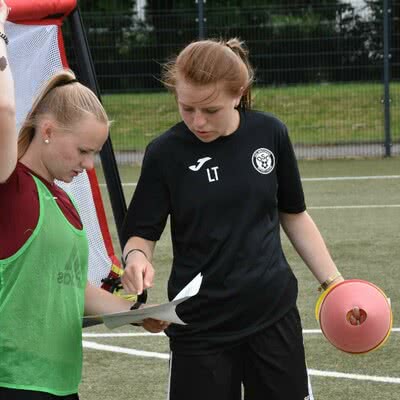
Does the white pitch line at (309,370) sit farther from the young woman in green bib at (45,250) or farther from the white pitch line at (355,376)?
the young woman in green bib at (45,250)

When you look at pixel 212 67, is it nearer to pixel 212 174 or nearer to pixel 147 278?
pixel 212 174

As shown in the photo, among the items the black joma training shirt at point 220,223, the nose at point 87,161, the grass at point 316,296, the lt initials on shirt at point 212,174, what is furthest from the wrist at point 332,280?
the grass at point 316,296

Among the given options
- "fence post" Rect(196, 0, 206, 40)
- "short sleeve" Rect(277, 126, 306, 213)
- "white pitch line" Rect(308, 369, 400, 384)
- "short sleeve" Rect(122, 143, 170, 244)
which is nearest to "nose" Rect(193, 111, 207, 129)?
"short sleeve" Rect(122, 143, 170, 244)

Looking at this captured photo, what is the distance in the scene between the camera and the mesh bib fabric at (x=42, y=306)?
296 cm

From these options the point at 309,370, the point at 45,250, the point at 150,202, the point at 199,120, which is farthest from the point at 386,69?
the point at 45,250

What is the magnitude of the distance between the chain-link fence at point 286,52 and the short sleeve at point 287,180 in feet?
41.7

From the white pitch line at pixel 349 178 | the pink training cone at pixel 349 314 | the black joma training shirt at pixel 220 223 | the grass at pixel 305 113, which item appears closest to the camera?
the black joma training shirt at pixel 220 223

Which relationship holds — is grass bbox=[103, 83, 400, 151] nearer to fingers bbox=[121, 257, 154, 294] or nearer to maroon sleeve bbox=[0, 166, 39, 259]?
fingers bbox=[121, 257, 154, 294]

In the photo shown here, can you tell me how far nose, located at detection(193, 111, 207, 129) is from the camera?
3400 mm

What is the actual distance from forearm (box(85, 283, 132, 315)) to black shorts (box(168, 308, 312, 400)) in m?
Answer: 0.36

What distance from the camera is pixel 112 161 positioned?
4.66 metres

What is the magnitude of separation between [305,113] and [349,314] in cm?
1413

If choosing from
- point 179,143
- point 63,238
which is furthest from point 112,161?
point 63,238

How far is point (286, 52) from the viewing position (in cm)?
1656
